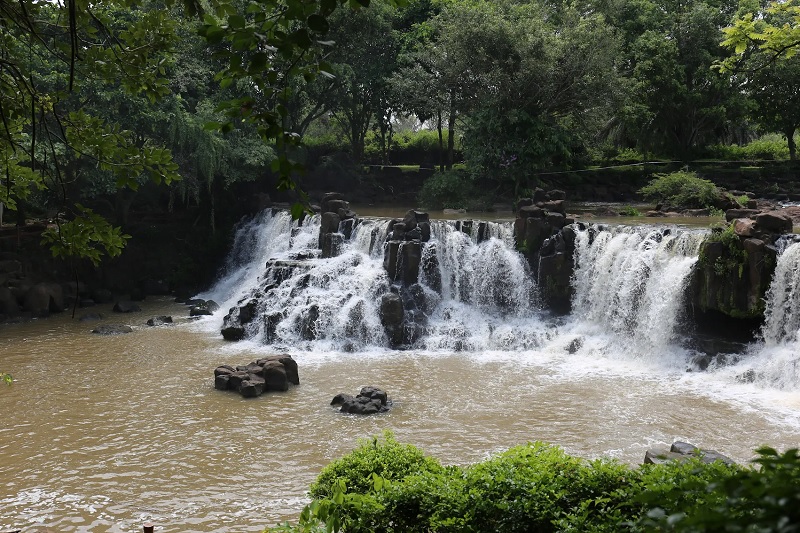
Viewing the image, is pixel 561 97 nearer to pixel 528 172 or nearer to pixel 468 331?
pixel 528 172

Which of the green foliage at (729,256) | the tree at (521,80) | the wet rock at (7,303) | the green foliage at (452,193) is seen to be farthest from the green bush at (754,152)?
the wet rock at (7,303)

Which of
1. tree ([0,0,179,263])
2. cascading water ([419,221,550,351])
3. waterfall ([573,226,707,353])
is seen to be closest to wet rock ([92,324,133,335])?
cascading water ([419,221,550,351])

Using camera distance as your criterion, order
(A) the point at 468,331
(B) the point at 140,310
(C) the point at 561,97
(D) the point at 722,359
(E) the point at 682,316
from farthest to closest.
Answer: (C) the point at 561,97 < (B) the point at 140,310 < (A) the point at 468,331 < (E) the point at 682,316 < (D) the point at 722,359

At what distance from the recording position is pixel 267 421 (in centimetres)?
1141

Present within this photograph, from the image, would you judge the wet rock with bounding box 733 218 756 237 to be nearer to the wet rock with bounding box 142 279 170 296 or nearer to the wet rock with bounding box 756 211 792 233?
the wet rock with bounding box 756 211 792 233

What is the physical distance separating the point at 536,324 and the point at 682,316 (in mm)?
3238

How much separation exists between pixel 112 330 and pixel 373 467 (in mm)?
12593

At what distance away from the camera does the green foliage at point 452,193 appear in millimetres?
24859

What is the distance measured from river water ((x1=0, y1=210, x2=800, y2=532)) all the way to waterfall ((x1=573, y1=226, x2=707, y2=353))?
32 mm

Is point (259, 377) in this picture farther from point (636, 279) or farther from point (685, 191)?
point (685, 191)

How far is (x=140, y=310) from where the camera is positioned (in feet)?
65.0

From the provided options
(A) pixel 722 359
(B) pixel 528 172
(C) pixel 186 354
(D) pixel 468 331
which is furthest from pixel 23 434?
(B) pixel 528 172

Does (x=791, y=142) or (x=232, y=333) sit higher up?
(x=791, y=142)

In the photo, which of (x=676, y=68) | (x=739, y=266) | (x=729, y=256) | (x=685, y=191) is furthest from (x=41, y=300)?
(x=676, y=68)
